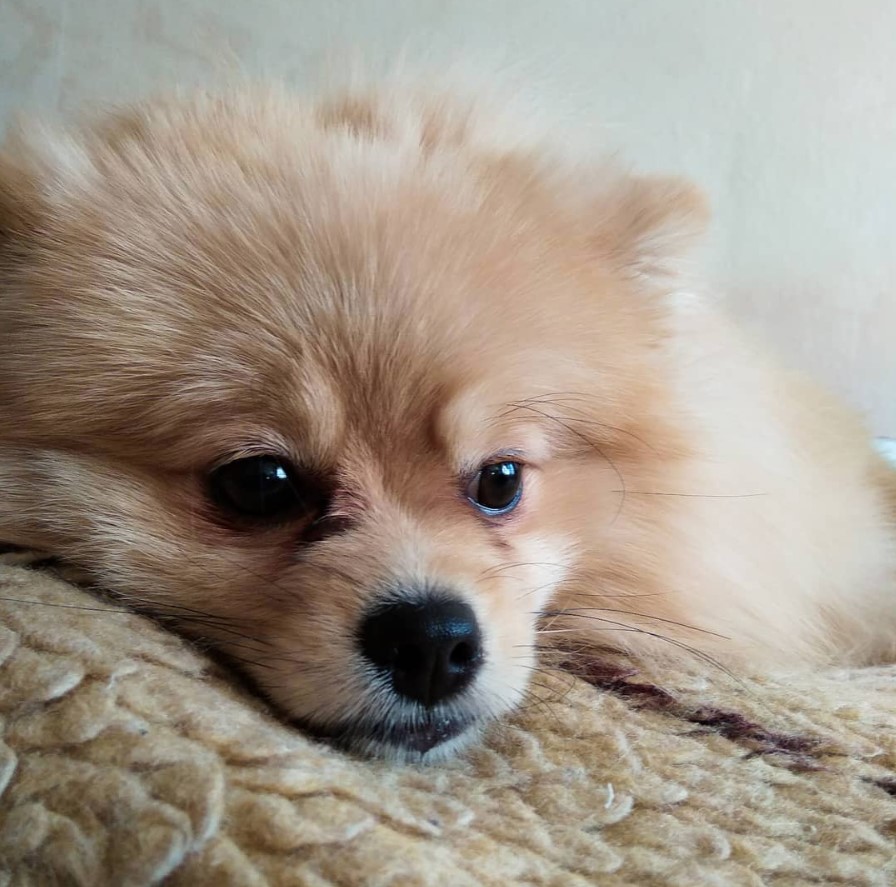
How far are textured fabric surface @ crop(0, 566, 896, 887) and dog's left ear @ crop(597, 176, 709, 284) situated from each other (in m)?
0.75

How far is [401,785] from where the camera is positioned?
1.07 meters

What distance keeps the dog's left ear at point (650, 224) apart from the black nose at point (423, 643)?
29.2 inches

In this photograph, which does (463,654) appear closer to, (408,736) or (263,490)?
(408,736)

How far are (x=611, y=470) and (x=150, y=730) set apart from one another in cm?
88

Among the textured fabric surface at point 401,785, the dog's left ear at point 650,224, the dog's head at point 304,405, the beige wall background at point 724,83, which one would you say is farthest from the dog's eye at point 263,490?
the beige wall background at point 724,83

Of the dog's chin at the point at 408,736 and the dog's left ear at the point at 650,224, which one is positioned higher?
the dog's left ear at the point at 650,224

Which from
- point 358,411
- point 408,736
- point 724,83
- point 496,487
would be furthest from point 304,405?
point 724,83

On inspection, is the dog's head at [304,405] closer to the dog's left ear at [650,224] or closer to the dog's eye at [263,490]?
the dog's eye at [263,490]

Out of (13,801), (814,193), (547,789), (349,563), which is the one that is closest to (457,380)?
(349,563)

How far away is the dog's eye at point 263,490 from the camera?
1312 millimetres

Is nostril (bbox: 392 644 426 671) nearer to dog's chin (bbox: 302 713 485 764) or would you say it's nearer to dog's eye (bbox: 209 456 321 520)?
dog's chin (bbox: 302 713 485 764)

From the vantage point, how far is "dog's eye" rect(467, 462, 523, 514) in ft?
4.70

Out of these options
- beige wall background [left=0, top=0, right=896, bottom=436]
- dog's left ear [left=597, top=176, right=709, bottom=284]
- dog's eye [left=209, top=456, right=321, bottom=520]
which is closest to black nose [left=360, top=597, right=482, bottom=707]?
dog's eye [left=209, top=456, right=321, bottom=520]

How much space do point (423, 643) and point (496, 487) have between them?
1.12ft
